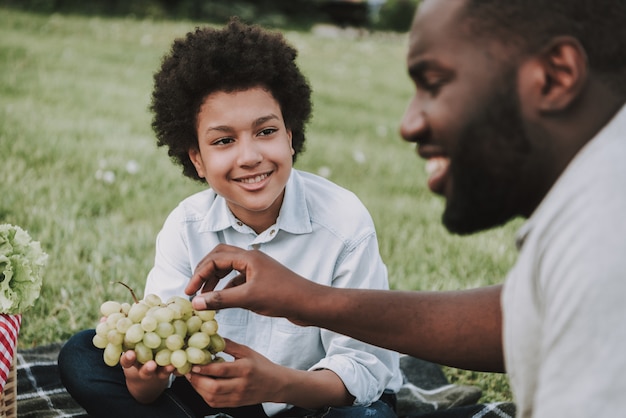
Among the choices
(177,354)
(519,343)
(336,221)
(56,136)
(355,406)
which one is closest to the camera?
(519,343)

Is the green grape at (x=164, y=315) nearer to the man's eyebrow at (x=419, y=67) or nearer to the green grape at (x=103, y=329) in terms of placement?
the green grape at (x=103, y=329)

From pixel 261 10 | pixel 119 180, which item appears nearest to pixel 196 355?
pixel 119 180

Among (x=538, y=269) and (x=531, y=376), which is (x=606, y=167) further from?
(x=531, y=376)

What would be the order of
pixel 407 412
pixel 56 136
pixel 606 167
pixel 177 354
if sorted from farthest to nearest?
pixel 56 136, pixel 407 412, pixel 177 354, pixel 606 167

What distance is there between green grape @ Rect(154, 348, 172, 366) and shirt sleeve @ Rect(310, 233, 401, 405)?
1.72 ft

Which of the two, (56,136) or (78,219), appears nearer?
(78,219)

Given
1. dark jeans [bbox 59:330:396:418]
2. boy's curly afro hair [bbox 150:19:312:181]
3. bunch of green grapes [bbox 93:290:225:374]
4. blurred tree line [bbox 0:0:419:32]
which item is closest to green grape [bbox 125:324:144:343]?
bunch of green grapes [bbox 93:290:225:374]

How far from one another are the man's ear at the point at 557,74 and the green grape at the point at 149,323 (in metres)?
1.11

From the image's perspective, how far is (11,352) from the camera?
7.48ft

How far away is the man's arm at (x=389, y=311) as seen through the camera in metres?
1.94

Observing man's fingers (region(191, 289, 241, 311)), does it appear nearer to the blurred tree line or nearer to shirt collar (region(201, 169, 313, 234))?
shirt collar (region(201, 169, 313, 234))

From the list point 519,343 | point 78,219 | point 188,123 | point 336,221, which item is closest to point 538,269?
point 519,343

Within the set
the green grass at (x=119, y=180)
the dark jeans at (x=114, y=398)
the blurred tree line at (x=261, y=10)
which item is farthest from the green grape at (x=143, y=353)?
the blurred tree line at (x=261, y=10)

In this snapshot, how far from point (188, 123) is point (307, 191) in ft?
1.50
